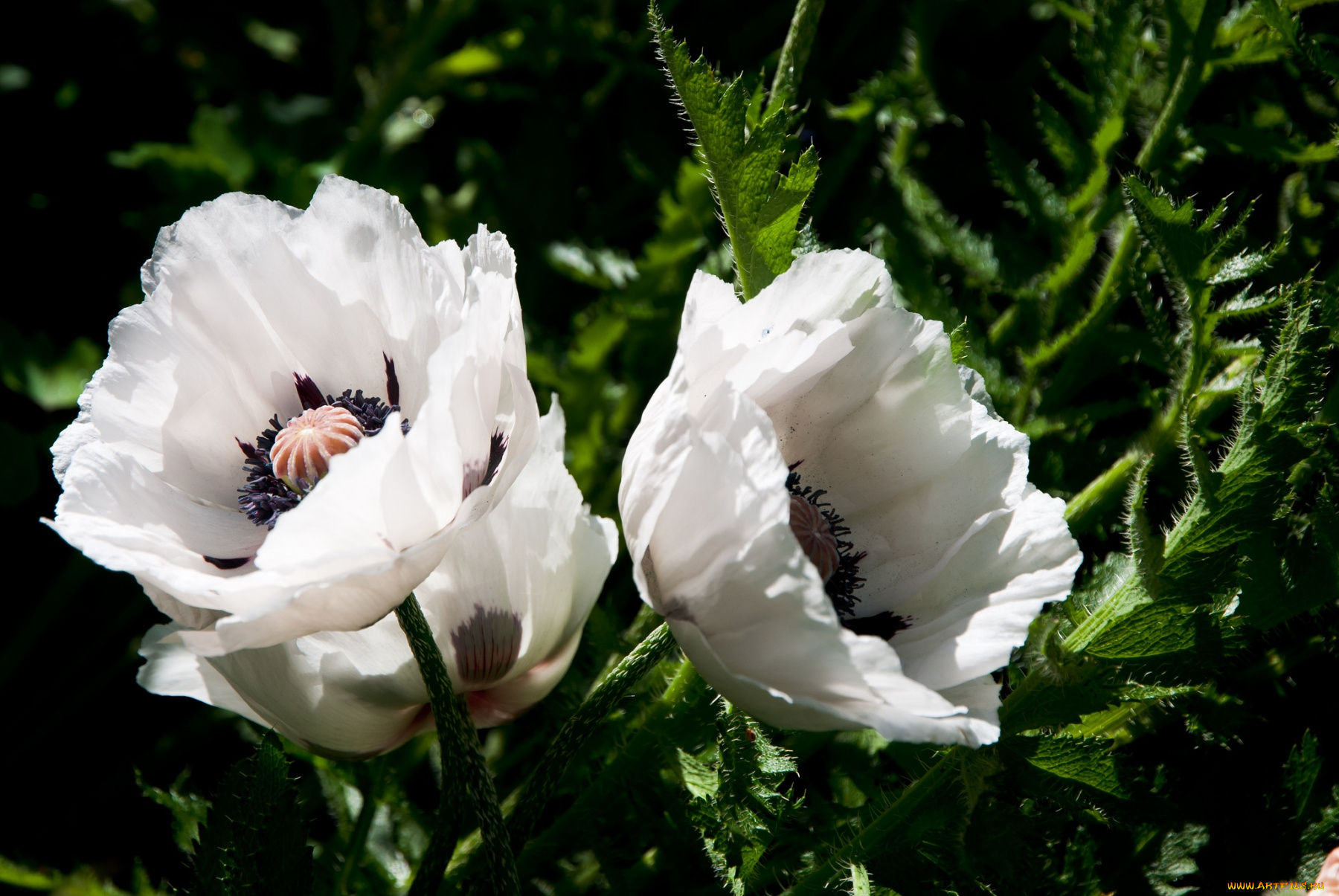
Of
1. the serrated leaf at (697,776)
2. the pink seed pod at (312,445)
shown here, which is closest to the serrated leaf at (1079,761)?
the serrated leaf at (697,776)

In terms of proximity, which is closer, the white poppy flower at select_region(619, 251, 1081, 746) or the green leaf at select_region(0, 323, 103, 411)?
the white poppy flower at select_region(619, 251, 1081, 746)

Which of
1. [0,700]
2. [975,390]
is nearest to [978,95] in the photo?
[975,390]

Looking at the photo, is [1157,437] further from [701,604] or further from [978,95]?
[978,95]

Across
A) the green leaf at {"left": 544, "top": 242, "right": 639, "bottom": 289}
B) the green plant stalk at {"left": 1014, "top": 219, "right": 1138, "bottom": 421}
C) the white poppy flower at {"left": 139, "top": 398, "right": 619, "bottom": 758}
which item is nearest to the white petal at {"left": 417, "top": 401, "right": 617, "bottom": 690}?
the white poppy flower at {"left": 139, "top": 398, "right": 619, "bottom": 758}

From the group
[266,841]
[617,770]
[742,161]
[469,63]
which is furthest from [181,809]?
[469,63]

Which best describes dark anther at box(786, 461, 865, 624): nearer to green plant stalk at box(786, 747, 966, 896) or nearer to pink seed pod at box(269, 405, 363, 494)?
green plant stalk at box(786, 747, 966, 896)

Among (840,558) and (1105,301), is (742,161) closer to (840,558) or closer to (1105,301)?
(840,558)

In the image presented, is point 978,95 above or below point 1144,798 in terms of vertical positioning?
above
